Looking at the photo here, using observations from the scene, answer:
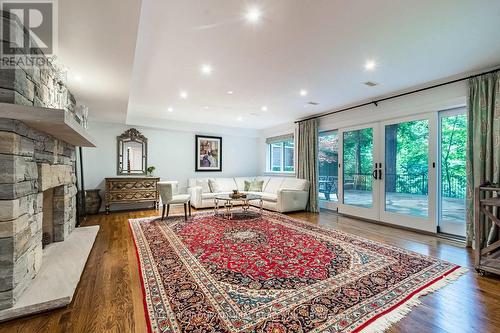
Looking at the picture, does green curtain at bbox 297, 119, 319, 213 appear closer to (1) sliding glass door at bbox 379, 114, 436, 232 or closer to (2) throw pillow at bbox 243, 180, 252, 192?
(1) sliding glass door at bbox 379, 114, 436, 232

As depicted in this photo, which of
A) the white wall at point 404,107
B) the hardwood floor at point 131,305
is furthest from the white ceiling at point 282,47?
the hardwood floor at point 131,305

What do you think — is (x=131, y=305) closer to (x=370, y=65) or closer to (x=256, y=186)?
(x=370, y=65)

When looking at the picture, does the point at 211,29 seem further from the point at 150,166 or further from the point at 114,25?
the point at 150,166

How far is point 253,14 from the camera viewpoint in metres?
1.95

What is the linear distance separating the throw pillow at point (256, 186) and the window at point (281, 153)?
3.07 ft

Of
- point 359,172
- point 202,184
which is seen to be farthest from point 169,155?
point 359,172

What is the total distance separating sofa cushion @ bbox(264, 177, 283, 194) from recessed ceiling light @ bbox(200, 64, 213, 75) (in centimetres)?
381

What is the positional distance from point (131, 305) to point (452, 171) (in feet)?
15.2

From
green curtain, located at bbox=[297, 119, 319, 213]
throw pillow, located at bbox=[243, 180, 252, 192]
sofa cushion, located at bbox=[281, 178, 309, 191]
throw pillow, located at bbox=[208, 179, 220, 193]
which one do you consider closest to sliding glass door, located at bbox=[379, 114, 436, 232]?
green curtain, located at bbox=[297, 119, 319, 213]

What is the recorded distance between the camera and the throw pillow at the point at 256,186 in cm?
662

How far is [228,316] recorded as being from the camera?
5.17 feet

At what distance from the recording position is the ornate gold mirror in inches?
227

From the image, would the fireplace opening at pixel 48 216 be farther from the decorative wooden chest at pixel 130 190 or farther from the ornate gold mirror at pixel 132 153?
the ornate gold mirror at pixel 132 153

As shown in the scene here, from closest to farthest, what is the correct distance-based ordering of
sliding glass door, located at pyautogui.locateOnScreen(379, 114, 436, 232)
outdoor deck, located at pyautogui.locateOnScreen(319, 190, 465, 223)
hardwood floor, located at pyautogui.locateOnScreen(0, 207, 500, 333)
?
hardwood floor, located at pyautogui.locateOnScreen(0, 207, 500, 333) < outdoor deck, located at pyautogui.locateOnScreen(319, 190, 465, 223) < sliding glass door, located at pyautogui.locateOnScreen(379, 114, 436, 232)
